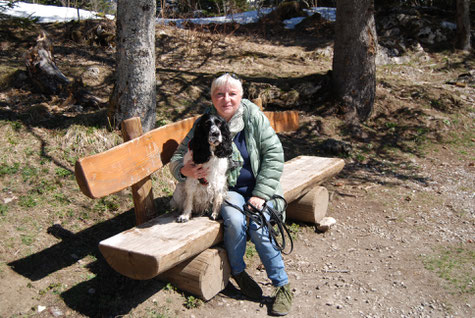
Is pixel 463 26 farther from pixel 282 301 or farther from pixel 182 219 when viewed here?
pixel 182 219

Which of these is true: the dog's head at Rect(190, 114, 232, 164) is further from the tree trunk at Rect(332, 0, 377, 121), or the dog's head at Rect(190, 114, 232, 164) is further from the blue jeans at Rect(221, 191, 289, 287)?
the tree trunk at Rect(332, 0, 377, 121)

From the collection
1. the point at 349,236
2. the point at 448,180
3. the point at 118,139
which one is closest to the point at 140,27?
the point at 118,139

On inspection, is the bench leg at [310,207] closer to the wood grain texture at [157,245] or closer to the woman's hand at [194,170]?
the wood grain texture at [157,245]

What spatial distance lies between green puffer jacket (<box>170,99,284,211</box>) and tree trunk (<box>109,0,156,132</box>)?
153 centimetres

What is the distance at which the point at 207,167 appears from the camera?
11.1 feet

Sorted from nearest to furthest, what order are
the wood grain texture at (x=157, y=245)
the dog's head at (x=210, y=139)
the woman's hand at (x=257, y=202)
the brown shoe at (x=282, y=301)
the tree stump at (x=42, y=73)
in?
the wood grain texture at (x=157, y=245), the dog's head at (x=210, y=139), the brown shoe at (x=282, y=301), the woman's hand at (x=257, y=202), the tree stump at (x=42, y=73)

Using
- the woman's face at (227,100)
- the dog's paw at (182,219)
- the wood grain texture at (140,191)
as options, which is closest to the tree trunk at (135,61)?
the wood grain texture at (140,191)

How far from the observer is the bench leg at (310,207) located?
4949 millimetres

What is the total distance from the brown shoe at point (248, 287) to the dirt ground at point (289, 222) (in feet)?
0.23

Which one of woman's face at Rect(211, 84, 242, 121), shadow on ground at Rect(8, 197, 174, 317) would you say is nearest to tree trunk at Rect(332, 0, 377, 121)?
woman's face at Rect(211, 84, 242, 121)

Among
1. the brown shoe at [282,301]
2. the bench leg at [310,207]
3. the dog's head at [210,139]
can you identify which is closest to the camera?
the dog's head at [210,139]

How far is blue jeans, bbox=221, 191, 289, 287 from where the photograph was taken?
11.3ft

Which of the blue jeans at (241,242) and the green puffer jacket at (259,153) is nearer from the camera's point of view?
the blue jeans at (241,242)

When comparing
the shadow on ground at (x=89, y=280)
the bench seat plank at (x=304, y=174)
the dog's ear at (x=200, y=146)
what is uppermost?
the dog's ear at (x=200, y=146)
